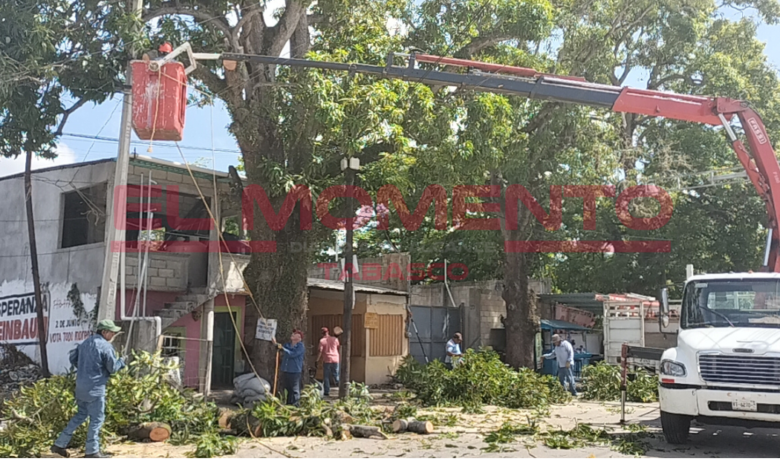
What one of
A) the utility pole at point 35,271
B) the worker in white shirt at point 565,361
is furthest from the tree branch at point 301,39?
the worker in white shirt at point 565,361

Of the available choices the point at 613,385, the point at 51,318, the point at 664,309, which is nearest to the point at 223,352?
the point at 51,318

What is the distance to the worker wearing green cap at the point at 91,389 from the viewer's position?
8727mm

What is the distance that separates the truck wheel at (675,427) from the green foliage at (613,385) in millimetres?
7140

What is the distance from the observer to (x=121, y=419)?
1016cm

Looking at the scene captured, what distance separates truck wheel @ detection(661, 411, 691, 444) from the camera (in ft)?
31.6

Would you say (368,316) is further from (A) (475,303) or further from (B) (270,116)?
(B) (270,116)

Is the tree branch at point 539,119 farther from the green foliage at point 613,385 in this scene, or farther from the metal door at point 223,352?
the metal door at point 223,352

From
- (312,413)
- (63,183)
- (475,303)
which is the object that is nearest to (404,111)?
(312,413)

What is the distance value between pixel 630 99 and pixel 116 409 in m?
9.89

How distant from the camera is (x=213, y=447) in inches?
360

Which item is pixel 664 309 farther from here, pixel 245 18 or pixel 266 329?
pixel 245 18

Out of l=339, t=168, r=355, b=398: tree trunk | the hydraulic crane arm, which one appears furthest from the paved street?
the hydraulic crane arm

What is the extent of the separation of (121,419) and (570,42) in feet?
45.8

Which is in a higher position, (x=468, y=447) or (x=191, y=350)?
(x=191, y=350)
